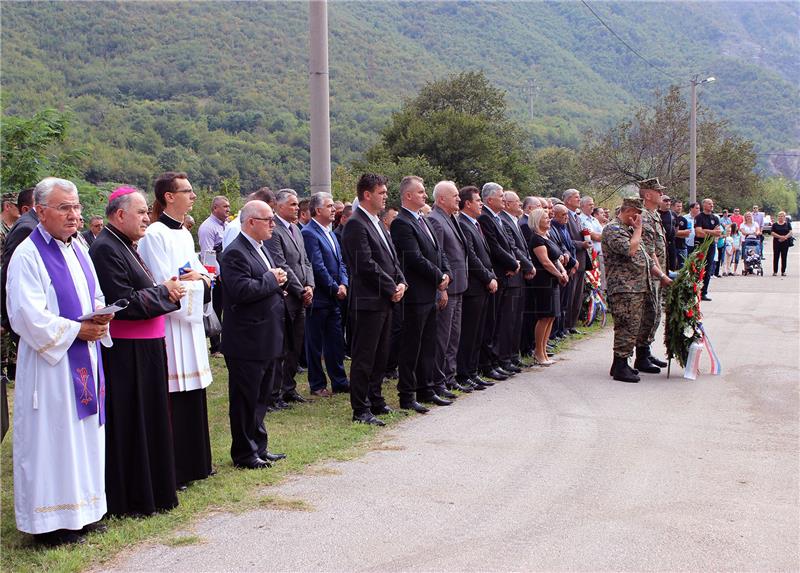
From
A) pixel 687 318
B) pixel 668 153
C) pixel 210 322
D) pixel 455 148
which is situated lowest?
pixel 687 318

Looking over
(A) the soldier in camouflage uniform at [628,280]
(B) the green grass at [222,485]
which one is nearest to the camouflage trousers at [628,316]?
(A) the soldier in camouflage uniform at [628,280]

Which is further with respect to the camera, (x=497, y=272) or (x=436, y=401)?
(x=497, y=272)

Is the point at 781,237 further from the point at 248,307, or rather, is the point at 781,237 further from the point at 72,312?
the point at 72,312

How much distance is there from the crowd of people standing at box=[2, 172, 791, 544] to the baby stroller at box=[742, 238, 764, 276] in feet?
54.9

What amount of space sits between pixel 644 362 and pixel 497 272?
221 centimetres

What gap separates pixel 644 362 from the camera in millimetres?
10914

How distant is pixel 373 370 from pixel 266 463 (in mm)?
1870

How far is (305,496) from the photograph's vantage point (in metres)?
6.06

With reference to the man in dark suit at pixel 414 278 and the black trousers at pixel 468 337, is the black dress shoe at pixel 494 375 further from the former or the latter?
the man in dark suit at pixel 414 278

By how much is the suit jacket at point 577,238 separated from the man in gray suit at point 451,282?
4.60 m

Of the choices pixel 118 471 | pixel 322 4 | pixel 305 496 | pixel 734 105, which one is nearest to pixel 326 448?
pixel 305 496

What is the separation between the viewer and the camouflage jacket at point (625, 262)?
10.4 metres

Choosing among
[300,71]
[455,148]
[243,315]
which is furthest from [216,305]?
[300,71]

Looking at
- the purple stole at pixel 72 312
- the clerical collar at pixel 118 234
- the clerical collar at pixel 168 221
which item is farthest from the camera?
the clerical collar at pixel 168 221
